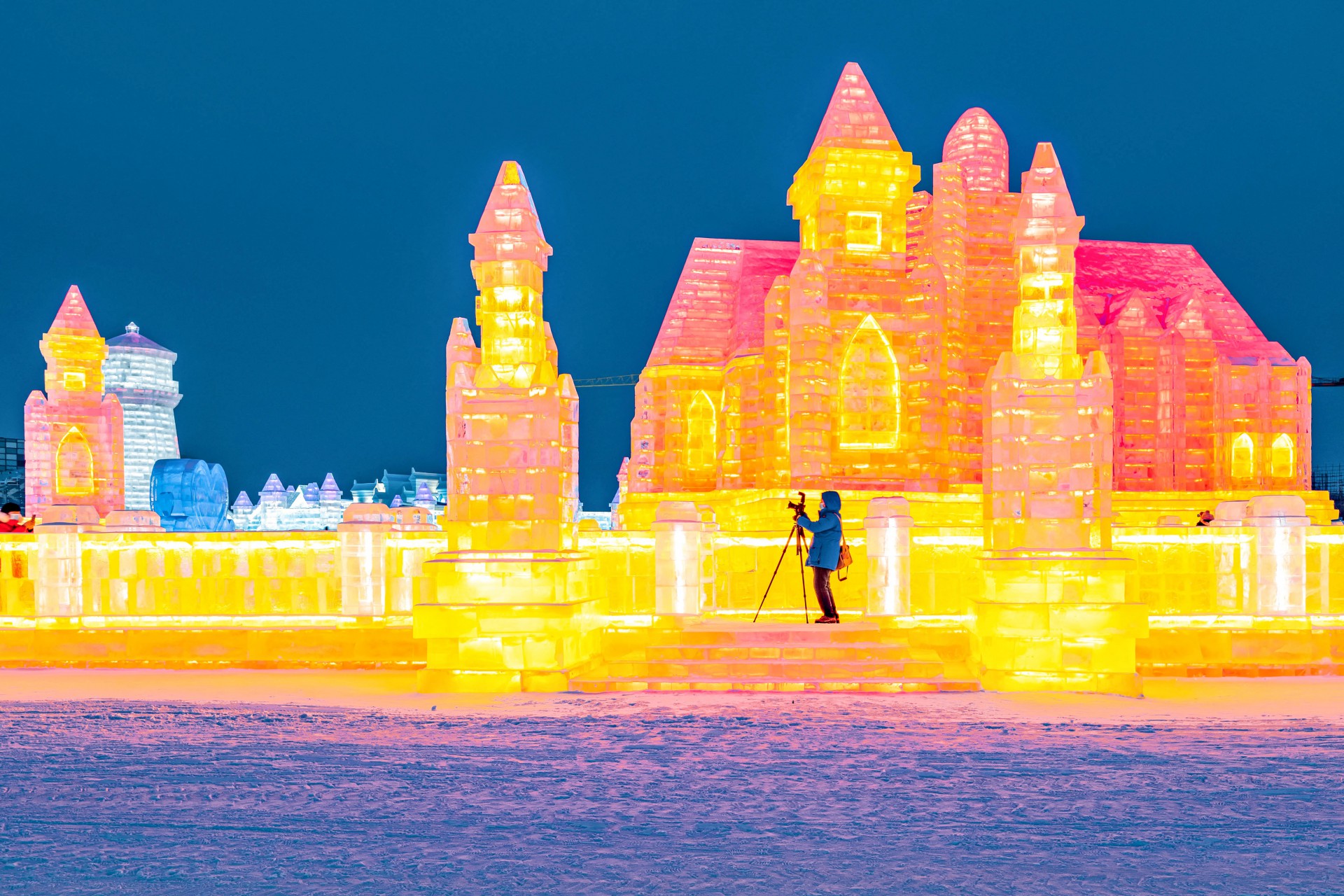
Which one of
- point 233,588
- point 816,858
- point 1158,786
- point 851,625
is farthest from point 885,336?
point 816,858

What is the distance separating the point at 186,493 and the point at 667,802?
39.9 meters

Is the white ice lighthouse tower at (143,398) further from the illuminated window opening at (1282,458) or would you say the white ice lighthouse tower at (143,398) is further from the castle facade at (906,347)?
the illuminated window opening at (1282,458)

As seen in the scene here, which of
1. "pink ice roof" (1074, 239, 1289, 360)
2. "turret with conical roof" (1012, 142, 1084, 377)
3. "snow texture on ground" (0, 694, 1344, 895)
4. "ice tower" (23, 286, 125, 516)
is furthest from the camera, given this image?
"pink ice roof" (1074, 239, 1289, 360)

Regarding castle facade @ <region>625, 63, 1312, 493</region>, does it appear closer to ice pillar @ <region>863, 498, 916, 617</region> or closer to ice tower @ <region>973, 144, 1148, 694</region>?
ice pillar @ <region>863, 498, 916, 617</region>

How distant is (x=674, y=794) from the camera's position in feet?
23.4

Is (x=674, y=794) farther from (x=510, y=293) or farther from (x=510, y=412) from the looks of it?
(x=510, y=293)

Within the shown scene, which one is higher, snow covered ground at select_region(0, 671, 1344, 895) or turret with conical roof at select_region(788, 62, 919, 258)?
turret with conical roof at select_region(788, 62, 919, 258)

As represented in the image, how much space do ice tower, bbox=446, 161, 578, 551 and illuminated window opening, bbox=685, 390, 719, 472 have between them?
16.5 m

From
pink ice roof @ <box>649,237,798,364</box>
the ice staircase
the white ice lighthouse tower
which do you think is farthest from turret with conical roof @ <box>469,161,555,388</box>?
the white ice lighthouse tower

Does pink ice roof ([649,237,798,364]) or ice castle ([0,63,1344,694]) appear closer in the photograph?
ice castle ([0,63,1344,694])

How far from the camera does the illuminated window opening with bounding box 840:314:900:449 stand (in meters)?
24.0

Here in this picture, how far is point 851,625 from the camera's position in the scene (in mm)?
13219

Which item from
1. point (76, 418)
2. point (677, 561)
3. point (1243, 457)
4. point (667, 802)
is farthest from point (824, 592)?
point (1243, 457)

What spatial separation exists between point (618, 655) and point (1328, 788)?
8.00m
